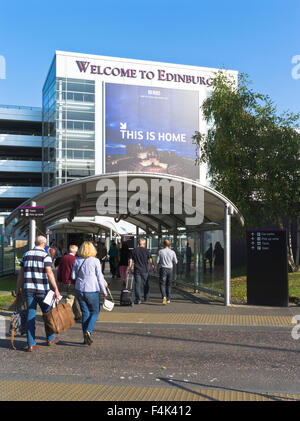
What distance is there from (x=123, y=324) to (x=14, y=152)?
2473 inches

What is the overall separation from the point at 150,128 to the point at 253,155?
4661 cm

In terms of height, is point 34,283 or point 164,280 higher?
point 34,283

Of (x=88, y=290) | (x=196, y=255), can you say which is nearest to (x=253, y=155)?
(x=196, y=255)

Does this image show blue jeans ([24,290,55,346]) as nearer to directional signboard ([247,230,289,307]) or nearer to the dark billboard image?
directional signboard ([247,230,289,307])

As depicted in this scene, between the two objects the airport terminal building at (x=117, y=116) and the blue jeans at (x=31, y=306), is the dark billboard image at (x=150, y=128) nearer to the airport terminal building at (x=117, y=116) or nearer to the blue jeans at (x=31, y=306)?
the airport terminal building at (x=117, y=116)

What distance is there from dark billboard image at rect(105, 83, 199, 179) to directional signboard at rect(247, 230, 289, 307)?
49.7m

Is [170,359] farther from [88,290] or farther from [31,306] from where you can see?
[31,306]

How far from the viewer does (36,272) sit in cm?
723

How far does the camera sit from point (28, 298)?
720cm

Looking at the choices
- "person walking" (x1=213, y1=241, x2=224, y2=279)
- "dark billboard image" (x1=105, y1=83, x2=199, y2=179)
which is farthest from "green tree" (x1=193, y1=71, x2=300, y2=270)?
"dark billboard image" (x1=105, y1=83, x2=199, y2=179)

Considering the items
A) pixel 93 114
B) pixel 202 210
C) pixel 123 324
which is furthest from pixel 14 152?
pixel 123 324

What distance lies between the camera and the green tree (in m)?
17.7

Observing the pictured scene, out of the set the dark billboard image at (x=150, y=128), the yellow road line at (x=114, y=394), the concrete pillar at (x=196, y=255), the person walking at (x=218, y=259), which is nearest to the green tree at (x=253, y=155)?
the concrete pillar at (x=196, y=255)

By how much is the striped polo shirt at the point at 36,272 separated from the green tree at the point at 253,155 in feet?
38.5
